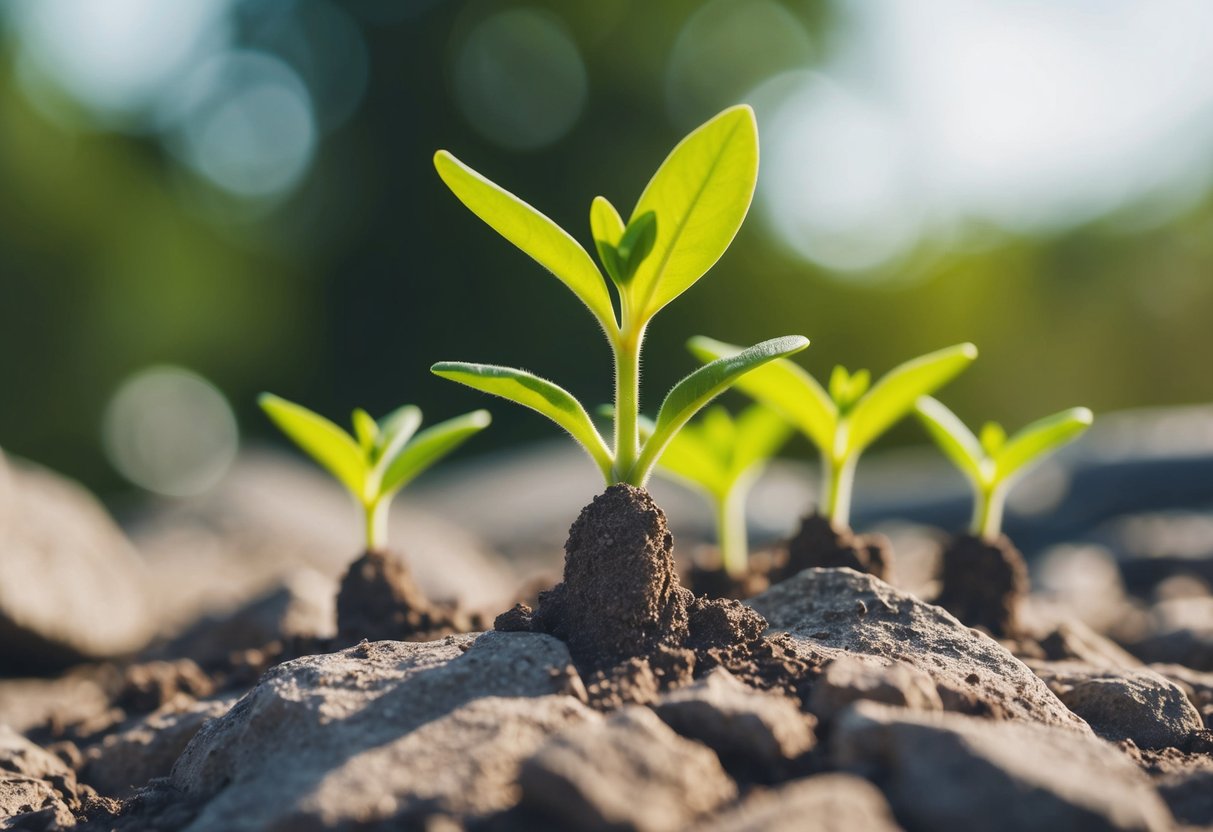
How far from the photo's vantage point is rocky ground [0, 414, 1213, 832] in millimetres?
995

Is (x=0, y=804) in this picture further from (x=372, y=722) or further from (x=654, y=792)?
(x=654, y=792)

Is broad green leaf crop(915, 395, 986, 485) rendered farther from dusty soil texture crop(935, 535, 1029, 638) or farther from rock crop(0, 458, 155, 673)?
rock crop(0, 458, 155, 673)

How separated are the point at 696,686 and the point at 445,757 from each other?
330mm

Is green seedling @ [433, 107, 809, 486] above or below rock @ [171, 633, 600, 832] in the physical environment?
above

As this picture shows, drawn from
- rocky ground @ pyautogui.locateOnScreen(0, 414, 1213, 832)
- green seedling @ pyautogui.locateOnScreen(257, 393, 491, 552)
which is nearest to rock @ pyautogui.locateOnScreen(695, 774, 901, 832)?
rocky ground @ pyautogui.locateOnScreen(0, 414, 1213, 832)

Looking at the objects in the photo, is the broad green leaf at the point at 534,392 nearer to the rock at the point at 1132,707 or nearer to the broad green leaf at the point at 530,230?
the broad green leaf at the point at 530,230

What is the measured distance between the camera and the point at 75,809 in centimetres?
150

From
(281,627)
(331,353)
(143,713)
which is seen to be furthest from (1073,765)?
(331,353)

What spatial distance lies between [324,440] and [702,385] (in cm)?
100

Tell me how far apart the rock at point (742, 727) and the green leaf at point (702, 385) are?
413 mm

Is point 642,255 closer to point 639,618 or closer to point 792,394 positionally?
point 639,618

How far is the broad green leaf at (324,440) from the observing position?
6.72 feet

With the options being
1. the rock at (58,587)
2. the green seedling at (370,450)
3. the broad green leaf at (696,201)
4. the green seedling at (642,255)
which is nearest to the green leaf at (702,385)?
the green seedling at (642,255)

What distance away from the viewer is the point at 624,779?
99cm
